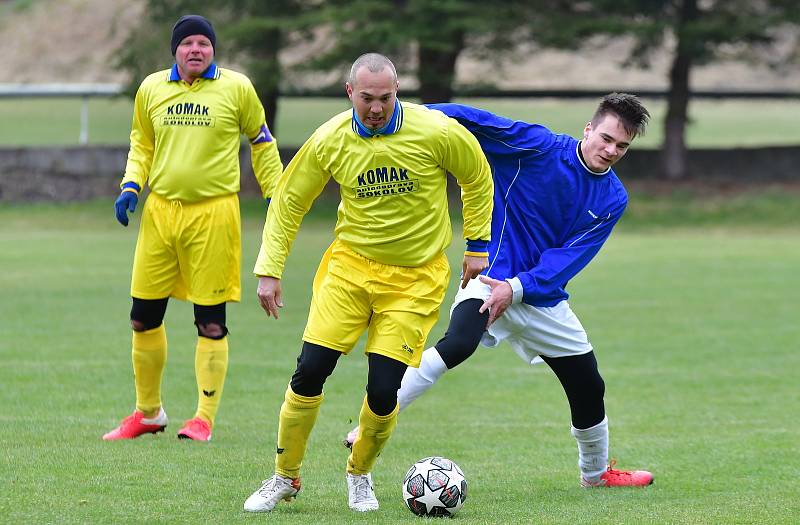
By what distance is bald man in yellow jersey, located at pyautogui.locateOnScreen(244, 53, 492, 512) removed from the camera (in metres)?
5.90

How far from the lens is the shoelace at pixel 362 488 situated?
6121mm

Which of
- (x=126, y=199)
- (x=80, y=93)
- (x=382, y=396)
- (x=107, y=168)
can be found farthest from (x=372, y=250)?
(x=80, y=93)

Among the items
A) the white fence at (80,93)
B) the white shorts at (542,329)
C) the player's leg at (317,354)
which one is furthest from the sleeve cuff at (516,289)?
the white fence at (80,93)

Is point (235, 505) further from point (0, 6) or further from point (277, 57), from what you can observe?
point (0, 6)

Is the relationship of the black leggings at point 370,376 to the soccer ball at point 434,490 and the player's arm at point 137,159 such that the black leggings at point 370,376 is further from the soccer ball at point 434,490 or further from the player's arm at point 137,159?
the player's arm at point 137,159

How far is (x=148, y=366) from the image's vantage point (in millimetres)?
8102

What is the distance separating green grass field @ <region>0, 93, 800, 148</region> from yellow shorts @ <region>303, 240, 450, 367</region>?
29162 mm

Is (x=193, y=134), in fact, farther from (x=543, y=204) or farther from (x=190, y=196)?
(x=543, y=204)

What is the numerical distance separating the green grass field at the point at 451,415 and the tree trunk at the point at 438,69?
462 inches

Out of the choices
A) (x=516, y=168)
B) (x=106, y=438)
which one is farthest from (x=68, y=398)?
(x=516, y=168)

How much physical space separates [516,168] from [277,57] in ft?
76.0

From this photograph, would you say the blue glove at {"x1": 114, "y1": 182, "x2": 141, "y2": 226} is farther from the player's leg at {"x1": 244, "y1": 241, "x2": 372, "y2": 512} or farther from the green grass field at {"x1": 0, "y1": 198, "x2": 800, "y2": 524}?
the player's leg at {"x1": 244, "y1": 241, "x2": 372, "y2": 512}


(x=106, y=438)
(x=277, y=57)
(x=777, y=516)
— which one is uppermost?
(x=777, y=516)

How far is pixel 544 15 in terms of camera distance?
97.8ft
